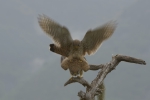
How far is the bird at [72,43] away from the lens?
27.0 feet

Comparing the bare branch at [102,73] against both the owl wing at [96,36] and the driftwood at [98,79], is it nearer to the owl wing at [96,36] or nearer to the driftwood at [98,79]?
the driftwood at [98,79]

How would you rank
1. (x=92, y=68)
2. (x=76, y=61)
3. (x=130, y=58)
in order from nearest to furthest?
(x=76, y=61), (x=130, y=58), (x=92, y=68)

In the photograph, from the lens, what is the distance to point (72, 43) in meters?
8.41

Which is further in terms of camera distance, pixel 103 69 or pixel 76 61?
pixel 103 69

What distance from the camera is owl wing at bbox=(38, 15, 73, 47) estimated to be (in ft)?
27.2

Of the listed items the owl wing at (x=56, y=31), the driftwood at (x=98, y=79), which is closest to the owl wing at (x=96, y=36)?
the owl wing at (x=56, y=31)

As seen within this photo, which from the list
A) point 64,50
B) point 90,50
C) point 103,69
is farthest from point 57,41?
point 103,69

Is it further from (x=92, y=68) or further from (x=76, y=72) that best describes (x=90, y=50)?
(x=92, y=68)

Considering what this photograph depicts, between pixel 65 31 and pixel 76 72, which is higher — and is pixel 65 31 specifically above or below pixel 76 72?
above

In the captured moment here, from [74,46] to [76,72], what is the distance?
61 centimetres

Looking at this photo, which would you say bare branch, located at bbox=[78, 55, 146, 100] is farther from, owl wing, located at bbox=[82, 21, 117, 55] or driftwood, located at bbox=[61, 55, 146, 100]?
owl wing, located at bbox=[82, 21, 117, 55]

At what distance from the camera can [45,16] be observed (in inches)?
327

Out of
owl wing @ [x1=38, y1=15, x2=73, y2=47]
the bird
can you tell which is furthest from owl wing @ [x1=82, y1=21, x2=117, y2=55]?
owl wing @ [x1=38, y1=15, x2=73, y2=47]

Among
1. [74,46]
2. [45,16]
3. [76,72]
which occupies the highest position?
[45,16]
